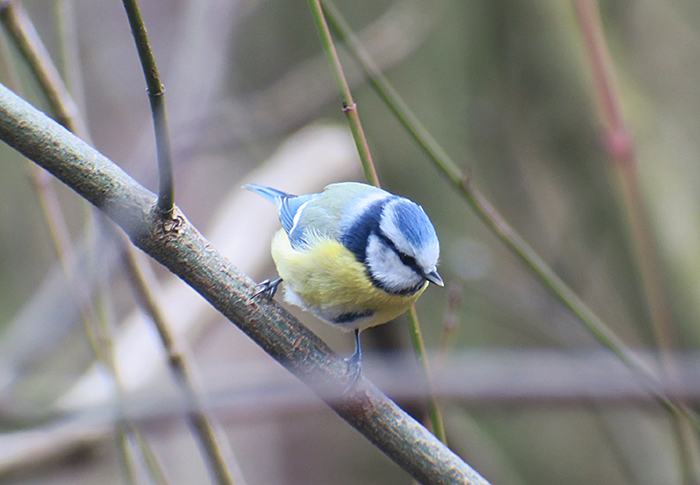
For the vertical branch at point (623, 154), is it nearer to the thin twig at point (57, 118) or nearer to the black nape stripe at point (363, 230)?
the black nape stripe at point (363, 230)

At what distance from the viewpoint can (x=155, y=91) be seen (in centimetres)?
37

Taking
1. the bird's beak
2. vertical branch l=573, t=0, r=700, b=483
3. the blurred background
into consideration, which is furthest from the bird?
vertical branch l=573, t=0, r=700, b=483

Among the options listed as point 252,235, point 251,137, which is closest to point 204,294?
point 252,235

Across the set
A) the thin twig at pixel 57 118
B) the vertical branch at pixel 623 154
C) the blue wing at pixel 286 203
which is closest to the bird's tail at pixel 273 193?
the blue wing at pixel 286 203

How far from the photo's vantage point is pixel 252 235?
1.40 metres

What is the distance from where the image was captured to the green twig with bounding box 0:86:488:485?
417mm

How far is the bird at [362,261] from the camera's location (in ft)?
2.23

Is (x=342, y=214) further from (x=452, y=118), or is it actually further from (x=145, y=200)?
(x=452, y=118)

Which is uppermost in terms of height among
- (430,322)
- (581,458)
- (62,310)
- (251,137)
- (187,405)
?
(251,137)

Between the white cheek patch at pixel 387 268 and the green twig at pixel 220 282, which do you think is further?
the white cheek patch at pixel 387 268

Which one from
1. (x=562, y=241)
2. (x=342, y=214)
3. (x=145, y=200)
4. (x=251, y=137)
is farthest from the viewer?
(x=251, y=137)

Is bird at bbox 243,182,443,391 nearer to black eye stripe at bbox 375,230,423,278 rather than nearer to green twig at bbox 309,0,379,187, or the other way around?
black eye stripe at bbox 375,230,423,278

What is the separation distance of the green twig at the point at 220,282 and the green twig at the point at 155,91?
0.19 feet

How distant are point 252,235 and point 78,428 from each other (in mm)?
607
